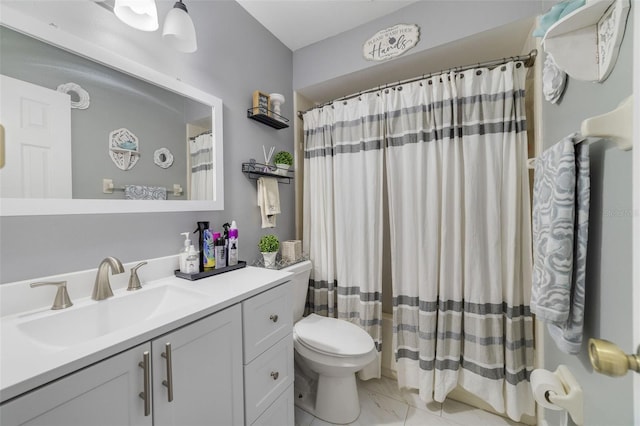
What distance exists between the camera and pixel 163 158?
1.17m

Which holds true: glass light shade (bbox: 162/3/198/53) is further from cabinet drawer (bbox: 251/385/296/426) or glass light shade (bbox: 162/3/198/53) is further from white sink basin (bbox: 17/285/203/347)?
cabinet drawer (bbox: 251/385/296/426)

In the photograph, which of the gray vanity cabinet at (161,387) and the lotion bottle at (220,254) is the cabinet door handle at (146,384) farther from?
the lotion bottle at (220,254)

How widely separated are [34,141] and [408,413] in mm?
2254

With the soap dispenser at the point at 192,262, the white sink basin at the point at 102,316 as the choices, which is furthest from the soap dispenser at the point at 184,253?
the white sink basin at the point at 102,316

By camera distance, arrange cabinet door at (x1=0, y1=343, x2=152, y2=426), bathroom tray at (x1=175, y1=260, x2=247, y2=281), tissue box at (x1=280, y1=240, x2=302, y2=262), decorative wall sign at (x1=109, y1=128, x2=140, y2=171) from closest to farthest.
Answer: cabinet door at (x1=0, y1=343, x2=152, y2=426)
decorative wall sign at (x1=109, y1=128, x2=140, y2=171)
bathroom tray at (x1=175, y1=260, x2=247, y2=281)
tissue box at (x1=280, y1=240, x2=302, y2=262)

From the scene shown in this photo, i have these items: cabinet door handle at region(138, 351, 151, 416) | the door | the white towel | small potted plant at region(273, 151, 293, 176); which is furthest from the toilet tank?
the door

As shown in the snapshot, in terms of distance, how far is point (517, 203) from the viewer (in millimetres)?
1362

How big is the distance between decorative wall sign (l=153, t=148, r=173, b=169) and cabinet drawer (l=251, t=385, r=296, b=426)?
1214 mm

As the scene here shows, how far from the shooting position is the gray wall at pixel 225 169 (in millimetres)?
829

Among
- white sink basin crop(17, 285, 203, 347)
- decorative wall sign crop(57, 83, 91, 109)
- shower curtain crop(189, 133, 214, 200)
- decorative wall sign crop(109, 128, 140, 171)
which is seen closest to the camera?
white sink basin crop(17, 285, 203, 347)

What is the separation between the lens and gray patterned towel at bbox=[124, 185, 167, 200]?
3.39 ft

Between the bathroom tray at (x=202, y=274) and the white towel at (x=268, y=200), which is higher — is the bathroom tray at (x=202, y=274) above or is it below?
below

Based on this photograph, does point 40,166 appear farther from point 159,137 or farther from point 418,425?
point 418,425

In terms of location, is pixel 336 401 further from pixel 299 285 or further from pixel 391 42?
pixel 391 42
